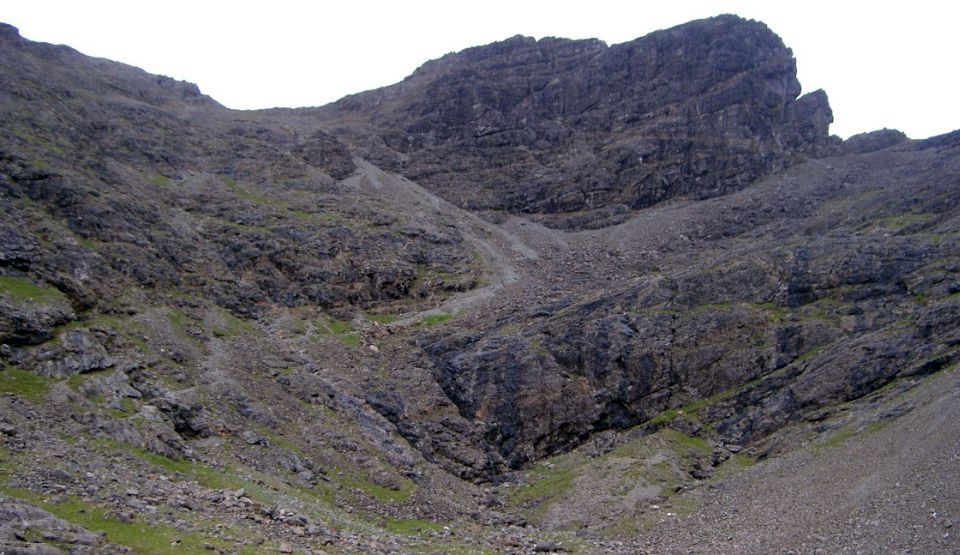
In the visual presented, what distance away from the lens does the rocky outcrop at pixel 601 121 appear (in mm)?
107688

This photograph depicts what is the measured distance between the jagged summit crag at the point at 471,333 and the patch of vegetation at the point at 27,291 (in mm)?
274

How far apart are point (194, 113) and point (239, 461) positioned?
76877 millimetres

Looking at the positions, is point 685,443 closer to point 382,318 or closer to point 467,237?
point 382,318

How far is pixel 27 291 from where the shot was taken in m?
47.8

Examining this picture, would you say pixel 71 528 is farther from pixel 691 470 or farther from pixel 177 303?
pixel 691 470

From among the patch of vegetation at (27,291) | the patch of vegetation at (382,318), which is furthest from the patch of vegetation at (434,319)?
the patch of vegetation at (27,291)

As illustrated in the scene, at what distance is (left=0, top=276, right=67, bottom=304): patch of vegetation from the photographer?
4665 cm

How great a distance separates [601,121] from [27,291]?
291 feet

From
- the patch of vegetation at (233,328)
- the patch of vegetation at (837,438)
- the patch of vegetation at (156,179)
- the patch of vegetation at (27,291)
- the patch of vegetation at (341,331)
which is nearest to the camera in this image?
the patch of vegetation at (27,291)

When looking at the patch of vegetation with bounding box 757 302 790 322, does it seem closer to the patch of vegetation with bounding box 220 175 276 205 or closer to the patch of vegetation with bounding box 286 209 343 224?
the patch of vegetation with bounding box 286 209 343 224

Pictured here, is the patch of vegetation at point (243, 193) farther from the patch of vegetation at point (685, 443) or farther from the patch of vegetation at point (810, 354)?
the patch of vegetation at point (810, 354)

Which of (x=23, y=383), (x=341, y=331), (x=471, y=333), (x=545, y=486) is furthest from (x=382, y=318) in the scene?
(x=23, y=383)

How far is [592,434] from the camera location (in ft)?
198

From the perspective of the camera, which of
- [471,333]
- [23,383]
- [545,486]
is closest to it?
[23,383]
